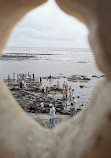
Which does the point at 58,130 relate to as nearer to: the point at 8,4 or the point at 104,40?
the point at 104,40

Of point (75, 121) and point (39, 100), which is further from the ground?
point (75, 121)

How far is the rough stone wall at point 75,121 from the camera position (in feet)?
6.07

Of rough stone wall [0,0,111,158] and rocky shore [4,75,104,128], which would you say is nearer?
rough stone wall [0,0,111,158]

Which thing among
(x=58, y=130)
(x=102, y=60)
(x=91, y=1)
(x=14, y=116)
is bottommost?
(x=58, y=130)

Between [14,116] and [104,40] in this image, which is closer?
[104,40]

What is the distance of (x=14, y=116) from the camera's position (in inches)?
101

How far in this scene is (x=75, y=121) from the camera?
2457mm

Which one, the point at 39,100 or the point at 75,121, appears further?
the point at 39,100

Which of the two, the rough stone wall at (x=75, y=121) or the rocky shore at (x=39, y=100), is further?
the rocky shore at (x=39, y=100)

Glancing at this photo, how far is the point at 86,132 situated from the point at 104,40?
2.91ft

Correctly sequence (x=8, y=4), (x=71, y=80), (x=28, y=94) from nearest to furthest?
(x=8, y=4)
(x=28, y=94)
(x=71, y=80)

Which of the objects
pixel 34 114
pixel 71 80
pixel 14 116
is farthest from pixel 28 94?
pixel 14 116

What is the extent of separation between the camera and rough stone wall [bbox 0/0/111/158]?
1850mm

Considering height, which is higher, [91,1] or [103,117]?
[91,1]
